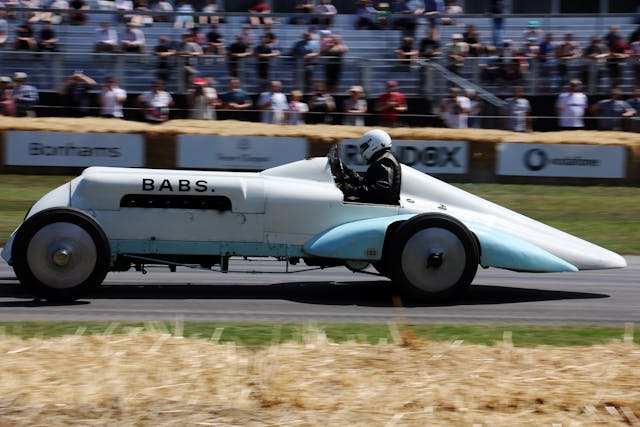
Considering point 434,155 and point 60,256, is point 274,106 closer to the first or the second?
point 434,155

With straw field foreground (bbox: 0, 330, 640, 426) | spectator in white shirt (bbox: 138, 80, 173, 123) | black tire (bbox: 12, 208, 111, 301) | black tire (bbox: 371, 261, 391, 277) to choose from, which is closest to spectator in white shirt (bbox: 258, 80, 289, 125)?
spectator in white shirt (bbox: 138, 80, 173, 123)

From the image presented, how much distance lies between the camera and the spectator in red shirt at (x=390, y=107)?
19516 millimetres

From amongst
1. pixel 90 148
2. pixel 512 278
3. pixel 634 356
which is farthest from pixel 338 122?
pixel 634 356

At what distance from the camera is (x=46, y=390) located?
5.46m

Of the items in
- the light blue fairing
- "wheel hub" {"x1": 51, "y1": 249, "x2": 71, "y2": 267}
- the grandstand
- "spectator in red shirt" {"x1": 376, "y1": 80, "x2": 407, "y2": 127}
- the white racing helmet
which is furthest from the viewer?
the grandstand

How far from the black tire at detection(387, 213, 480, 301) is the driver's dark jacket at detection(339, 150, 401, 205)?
443mm

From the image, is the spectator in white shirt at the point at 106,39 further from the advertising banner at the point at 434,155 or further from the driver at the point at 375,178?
the driver at the point at 375,178

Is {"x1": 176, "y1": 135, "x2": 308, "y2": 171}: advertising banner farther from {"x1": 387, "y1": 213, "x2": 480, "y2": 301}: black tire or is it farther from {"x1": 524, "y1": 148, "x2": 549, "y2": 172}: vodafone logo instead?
{"x1": 387, "y1": 213, "x2": 480, "y2": 301}: black tire

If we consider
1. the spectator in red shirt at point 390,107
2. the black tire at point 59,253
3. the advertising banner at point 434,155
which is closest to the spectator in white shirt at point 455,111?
the advertising banner at point 434,155

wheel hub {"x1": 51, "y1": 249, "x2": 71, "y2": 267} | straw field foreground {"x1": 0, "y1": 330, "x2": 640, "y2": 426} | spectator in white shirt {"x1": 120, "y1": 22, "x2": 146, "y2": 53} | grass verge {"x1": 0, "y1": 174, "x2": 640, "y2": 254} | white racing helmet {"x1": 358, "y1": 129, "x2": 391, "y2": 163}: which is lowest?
grass verge {"x1": 0, "y1": 174, "x2": 640, "y2": 254}

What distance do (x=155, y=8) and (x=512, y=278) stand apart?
1383 centimetres

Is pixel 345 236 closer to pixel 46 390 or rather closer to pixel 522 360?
pixel 522 360

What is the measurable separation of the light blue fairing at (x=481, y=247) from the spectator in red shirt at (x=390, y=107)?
1015cm

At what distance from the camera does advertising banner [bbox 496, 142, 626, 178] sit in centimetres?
1925
